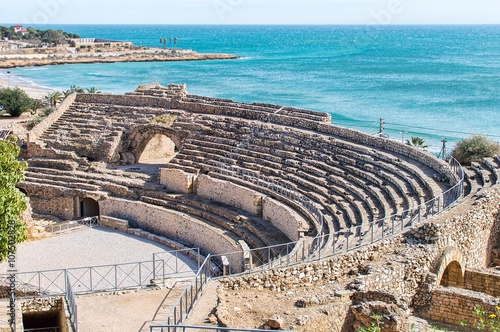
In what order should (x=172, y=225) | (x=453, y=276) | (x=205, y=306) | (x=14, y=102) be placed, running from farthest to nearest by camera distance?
1. (x=14, y=102)
2. (x=172, y=225)
3. (x=453, y=276)
4. (x=205, y=306)

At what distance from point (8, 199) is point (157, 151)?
19031 mm

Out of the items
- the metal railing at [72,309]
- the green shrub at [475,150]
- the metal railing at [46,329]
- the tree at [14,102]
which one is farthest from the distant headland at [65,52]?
the metal railing at [72,309]

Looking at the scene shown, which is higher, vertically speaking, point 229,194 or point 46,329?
point 229,194

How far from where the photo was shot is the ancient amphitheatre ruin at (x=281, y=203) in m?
12.8

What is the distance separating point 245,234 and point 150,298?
353 inches

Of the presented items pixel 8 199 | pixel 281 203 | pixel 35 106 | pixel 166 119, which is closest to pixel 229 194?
pixel 281 203

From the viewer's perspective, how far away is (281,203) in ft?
73.6

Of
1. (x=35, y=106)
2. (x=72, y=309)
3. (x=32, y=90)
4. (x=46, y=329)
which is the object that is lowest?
(x=46, y=329)

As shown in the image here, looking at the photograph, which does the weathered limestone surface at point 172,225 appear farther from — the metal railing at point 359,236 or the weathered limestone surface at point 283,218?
the metal railing at point 359,236

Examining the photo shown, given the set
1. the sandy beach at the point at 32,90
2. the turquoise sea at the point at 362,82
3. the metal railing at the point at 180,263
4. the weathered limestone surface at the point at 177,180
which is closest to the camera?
the metal railing at the point at 180,263

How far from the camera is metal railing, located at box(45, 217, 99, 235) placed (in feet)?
85.0

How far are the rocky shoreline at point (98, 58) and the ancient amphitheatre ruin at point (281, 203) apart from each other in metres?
70.4

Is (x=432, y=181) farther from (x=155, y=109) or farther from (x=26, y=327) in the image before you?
(x=155, y=109)

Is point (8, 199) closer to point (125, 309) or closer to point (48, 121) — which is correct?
point (125, 309)
